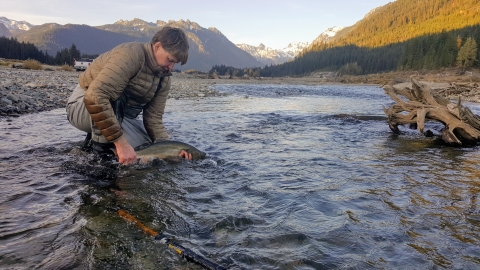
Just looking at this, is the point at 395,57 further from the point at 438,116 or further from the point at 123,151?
the point at 123,151

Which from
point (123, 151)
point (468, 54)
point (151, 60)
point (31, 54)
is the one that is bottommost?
point (123, 151)

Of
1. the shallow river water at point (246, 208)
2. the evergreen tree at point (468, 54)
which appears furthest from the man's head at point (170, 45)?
the evergreen tree at point (468, 54)

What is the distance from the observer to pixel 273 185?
5109mm

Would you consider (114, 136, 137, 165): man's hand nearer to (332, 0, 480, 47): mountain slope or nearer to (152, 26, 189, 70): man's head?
(152, 26, 189, 70): man's head

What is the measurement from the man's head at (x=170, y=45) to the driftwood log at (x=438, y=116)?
24.1ft

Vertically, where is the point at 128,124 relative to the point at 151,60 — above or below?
below

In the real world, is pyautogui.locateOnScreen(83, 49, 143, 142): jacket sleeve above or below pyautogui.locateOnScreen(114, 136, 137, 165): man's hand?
above

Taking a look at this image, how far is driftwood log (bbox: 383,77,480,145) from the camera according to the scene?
881cm

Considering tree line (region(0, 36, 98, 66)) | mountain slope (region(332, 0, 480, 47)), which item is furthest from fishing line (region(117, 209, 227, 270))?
mountain slope (region(332, 0, 480, 47))

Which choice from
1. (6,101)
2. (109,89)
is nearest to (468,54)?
(6,101)

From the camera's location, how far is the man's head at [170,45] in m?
4.86

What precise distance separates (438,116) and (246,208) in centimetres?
792

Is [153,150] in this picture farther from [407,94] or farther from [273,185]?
[407,94]

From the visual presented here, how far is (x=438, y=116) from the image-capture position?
31.3ft
